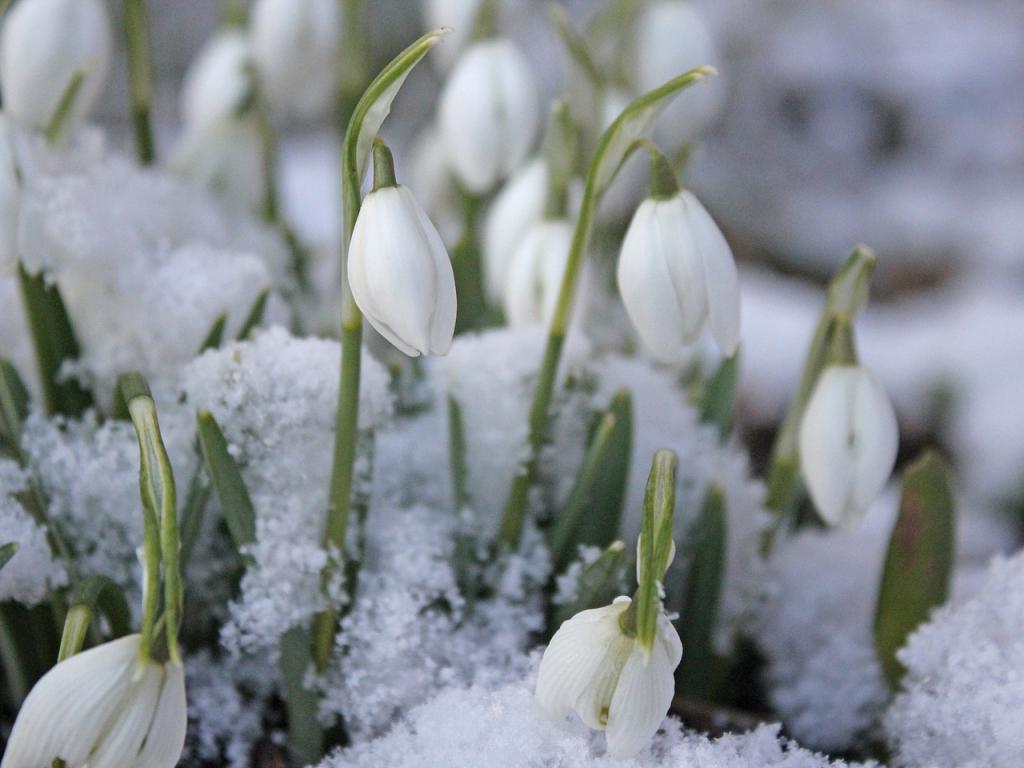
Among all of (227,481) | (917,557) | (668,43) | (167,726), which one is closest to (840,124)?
(668,43)

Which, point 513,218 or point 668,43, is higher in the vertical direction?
point 668,43

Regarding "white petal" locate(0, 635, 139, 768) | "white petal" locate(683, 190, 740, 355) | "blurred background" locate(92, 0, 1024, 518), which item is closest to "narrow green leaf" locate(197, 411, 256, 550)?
"white petal" locate(0, 635, 139, 768)

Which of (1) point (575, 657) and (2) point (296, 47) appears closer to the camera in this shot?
(1) point (575, 657)

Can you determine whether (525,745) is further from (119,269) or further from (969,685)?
(119,269)

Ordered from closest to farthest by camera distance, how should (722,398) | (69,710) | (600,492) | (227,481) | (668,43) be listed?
(69,710) < (227,481) < (600,492) < (722,398) < (668,43)


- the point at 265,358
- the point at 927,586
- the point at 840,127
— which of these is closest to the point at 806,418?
the point at 927,586

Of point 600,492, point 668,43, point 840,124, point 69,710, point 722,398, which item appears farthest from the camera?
point 840,124
